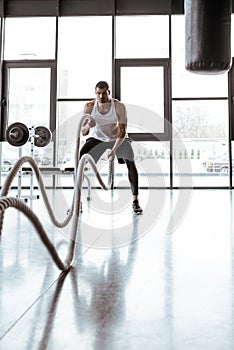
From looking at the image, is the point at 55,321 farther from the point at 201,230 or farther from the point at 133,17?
the point at 133,17

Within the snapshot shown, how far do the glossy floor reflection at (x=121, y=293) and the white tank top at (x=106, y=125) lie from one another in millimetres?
1242

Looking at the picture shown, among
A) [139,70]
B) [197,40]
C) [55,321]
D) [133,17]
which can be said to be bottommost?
[55,321]

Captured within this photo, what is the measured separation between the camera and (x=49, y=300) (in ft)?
3.01

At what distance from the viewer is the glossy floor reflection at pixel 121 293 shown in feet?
2.31

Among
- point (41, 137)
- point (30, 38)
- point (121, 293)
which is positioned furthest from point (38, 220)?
point (30, 38)

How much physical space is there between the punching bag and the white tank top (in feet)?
5.01

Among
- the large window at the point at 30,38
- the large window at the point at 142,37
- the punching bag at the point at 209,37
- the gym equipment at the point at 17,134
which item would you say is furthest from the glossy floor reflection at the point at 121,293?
the large window at the point at 30,38

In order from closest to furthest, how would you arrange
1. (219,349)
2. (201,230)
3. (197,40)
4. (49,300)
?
(219,349) < (49,300) < (197,40) < (201,230)

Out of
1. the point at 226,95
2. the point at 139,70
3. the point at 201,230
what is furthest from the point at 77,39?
the point at 201,230

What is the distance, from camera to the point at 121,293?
98 centimetres

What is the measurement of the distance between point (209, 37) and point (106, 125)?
1.63m

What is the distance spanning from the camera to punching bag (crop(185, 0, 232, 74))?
53.6 inches

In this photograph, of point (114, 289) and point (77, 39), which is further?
point (77, 39)

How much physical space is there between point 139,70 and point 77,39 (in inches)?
44.0
